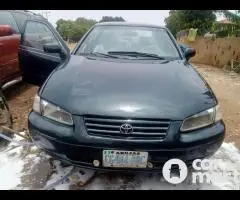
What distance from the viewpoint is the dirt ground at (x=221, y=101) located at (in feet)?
16.0

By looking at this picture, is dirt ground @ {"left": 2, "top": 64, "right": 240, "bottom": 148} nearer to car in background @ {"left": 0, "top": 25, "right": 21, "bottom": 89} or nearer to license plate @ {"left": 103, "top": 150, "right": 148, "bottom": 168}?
car in background @ {"left": 0, "top": 25, "right": 21, "bottom": 89}

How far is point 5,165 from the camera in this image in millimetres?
3484

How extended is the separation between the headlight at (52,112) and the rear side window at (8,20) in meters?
2.95

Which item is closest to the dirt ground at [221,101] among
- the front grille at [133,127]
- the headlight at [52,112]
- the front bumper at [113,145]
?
the headlight at [52,112]

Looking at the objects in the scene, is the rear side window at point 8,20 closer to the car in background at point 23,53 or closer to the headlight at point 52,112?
the car in background at point 23,53

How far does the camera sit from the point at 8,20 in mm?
5660

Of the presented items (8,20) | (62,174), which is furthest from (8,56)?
(62,174)

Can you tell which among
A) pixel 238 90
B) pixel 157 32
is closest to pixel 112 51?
pixel 157 32

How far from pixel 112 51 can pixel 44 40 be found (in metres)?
2.42

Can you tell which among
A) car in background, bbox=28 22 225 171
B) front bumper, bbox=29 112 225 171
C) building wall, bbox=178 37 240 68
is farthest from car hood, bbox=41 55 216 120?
building wall, bbox=178 37 240 68

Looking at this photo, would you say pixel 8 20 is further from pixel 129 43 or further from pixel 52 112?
pixel 52 112

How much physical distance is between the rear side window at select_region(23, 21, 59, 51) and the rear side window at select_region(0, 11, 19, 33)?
0.21 m
